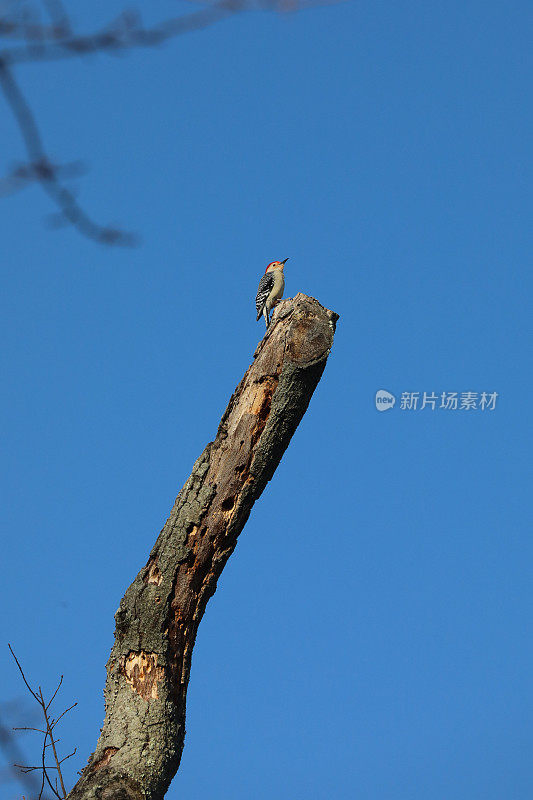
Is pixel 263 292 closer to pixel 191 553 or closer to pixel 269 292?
pixel 269 292

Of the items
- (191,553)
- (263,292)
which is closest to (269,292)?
(263,292)

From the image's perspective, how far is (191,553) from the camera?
3.58 m

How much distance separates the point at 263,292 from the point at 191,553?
472cm

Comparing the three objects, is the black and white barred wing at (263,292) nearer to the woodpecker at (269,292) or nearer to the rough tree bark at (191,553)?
the woodpecker at (269,292)

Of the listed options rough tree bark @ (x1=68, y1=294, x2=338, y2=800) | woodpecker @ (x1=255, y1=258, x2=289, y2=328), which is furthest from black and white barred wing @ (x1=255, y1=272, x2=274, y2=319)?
rough tree bark @ (x1=68, y1=294, x2=338, y2=800)

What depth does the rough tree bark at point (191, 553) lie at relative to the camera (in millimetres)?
3443

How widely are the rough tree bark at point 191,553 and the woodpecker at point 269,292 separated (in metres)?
4.15

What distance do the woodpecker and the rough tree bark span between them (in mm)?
4153

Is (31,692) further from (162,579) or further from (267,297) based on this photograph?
(267,297)

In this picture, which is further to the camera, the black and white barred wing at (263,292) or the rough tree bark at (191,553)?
the black and white barred wing at (263,292)

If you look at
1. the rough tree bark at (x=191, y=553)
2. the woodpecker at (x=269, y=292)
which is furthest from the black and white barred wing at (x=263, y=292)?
the rough tree bark at (x=191, y=553)

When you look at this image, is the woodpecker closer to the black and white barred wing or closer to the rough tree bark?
the black and white barred wing

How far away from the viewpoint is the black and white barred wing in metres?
7.93

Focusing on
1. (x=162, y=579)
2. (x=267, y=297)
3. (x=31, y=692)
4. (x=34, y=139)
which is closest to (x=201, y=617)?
(x=162, y=579)
